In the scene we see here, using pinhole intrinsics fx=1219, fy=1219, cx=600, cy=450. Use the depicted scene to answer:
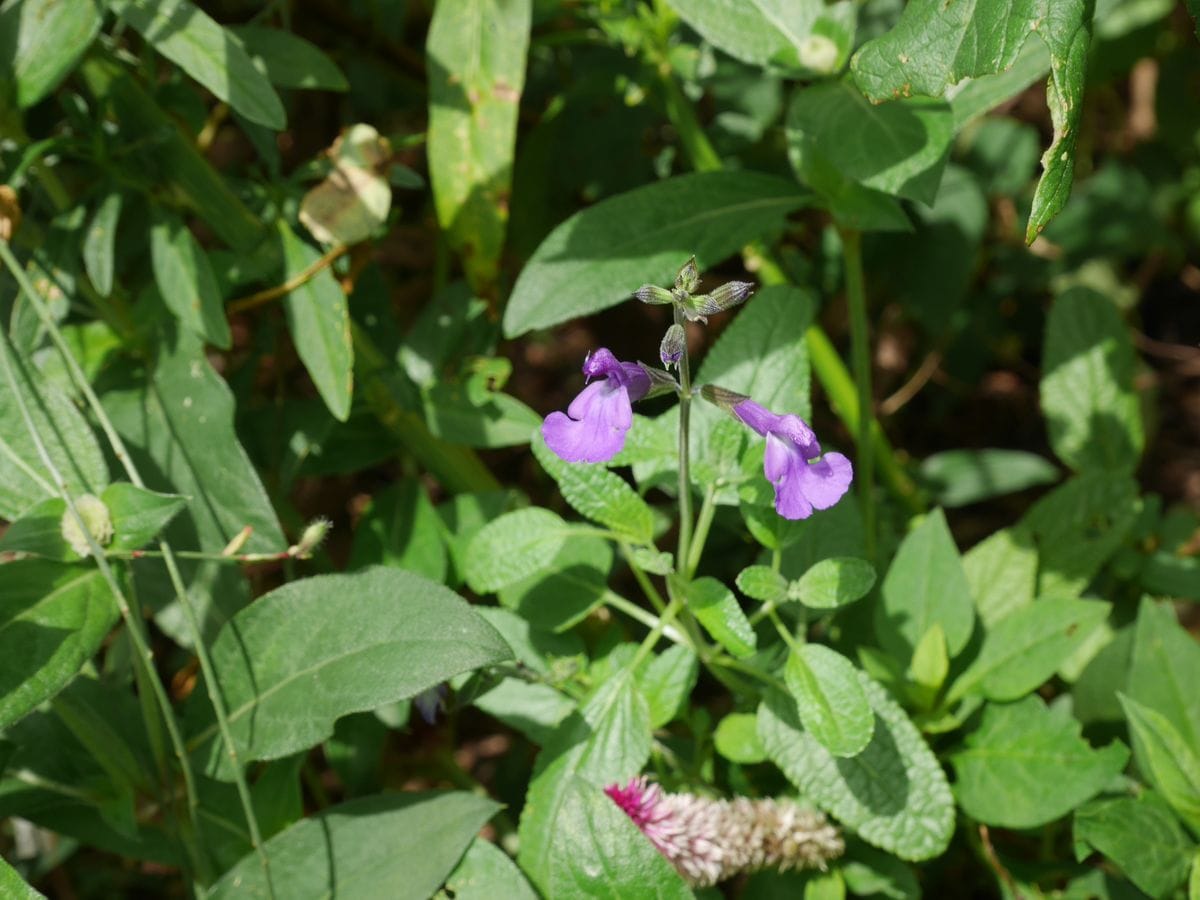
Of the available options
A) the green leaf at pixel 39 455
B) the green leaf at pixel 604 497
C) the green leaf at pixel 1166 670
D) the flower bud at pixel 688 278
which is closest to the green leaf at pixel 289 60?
the green leaf at pixel 39 455

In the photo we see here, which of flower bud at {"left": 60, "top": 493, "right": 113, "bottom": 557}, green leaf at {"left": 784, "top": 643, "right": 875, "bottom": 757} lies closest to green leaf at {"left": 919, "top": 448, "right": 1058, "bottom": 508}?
green leaf at {"left": 784, "top": 643, "right": 875, "bottom": 757}

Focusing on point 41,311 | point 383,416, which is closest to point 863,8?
point 383,416

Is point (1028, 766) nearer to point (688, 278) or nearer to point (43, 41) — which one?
point (688, 278)

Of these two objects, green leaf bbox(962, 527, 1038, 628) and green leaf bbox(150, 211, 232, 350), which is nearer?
green leaf bbox(150, 211, 232, 350)

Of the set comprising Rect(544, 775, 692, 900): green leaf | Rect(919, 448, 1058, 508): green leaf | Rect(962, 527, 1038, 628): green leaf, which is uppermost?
Rect(544, 775, 692, 900): green leaf

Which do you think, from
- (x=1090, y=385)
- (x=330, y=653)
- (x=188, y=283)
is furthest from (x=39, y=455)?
(x=1090, y=385)

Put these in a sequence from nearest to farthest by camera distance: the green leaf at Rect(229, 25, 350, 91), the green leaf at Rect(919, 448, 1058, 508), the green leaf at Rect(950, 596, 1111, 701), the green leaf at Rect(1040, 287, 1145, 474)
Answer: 1. the green leaf at Rect(950, 596, 1111, 701)
2. the green leaf at Rect(229, 25, 350, 91)
3. the green leaf at Rect(1040, 287, 1145, 474)
4. the green leaf at Rect(919, 448, 1058, 508)

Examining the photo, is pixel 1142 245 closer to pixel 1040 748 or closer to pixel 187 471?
pixel 1040 748

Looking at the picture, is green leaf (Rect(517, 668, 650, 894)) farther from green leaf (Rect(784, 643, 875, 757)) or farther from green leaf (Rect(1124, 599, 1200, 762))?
green leaf (Rect(1124, 599, 1200, 762))
